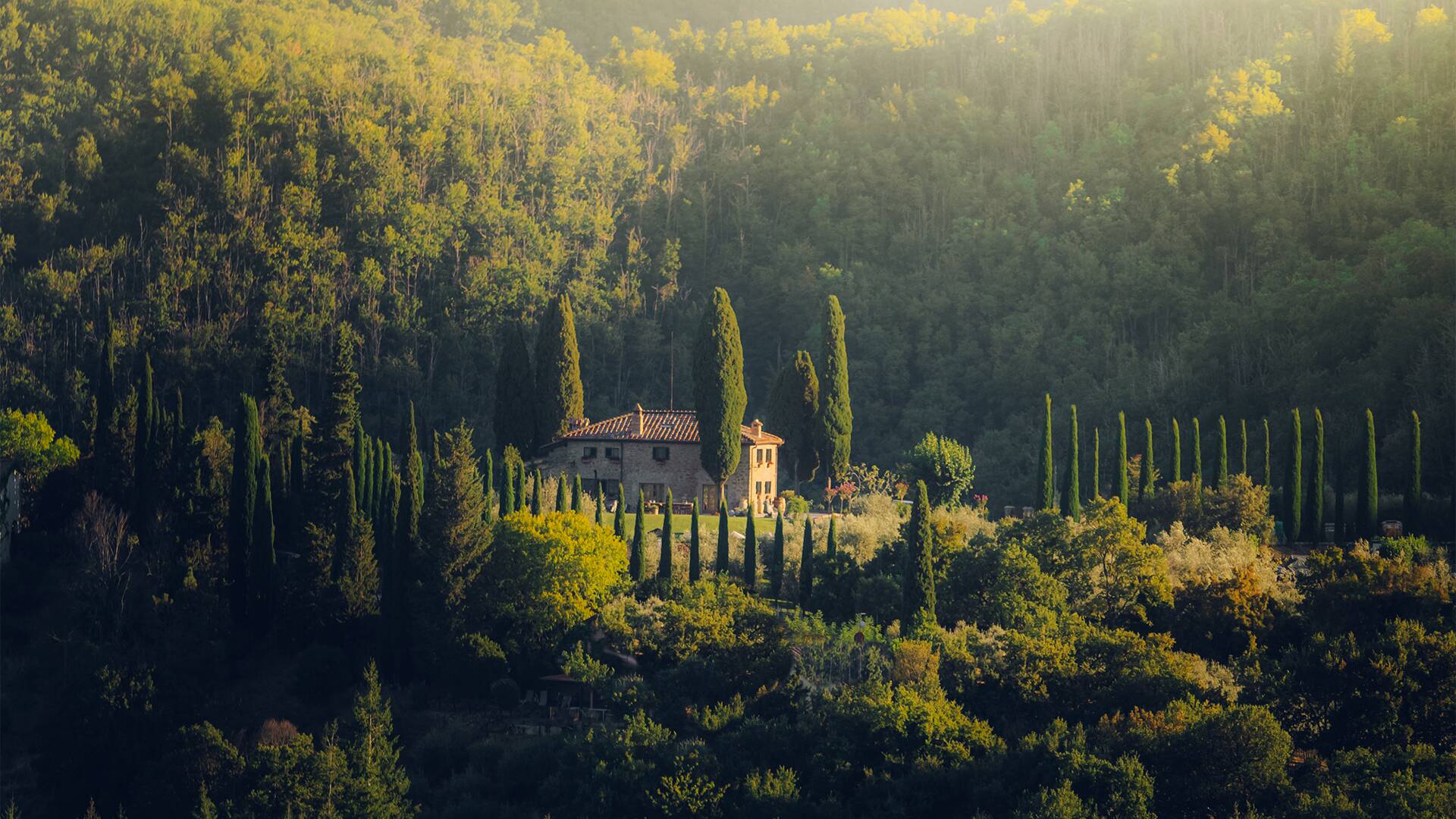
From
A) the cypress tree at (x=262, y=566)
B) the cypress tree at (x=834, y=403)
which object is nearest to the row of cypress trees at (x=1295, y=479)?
the cypress tree at (x=834, y=403)

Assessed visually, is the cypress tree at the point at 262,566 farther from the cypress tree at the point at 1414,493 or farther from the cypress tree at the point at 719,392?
the cypress tree at the point at 1414,493

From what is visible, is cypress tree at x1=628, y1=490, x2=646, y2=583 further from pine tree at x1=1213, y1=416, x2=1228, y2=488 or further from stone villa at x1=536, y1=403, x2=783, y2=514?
pine tree at x1=1213, y1=416, x2=1228, y2=488

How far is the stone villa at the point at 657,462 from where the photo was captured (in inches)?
2425

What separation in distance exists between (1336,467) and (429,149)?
43385 millimetres

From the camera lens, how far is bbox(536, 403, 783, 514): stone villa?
61.6 metres

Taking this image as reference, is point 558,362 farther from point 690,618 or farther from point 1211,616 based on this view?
point 1211,616

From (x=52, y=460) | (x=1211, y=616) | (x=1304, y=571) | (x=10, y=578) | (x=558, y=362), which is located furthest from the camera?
(x=558, y=362)

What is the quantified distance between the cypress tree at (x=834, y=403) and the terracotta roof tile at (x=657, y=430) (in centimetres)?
164

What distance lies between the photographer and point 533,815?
4162cm

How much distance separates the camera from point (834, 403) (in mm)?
63781

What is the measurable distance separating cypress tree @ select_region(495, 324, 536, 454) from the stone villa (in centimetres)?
171

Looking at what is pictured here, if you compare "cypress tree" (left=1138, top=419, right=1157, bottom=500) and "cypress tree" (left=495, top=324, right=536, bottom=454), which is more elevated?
"cypress tree" (left=495, top=324, right=536, bottom=454)

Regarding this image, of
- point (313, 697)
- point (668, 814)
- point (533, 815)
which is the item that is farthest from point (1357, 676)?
point (313, 697)

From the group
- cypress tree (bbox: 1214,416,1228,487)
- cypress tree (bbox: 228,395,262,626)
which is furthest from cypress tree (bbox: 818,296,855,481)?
cypress tree (bbox: 228,395,262,626)
